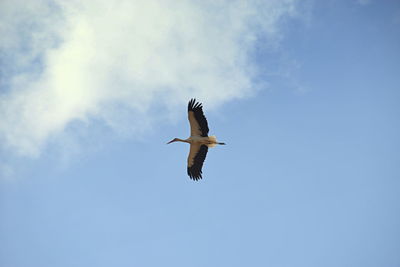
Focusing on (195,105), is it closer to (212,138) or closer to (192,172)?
(212,138)

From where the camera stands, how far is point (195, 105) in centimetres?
2308

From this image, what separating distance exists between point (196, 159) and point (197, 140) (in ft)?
3.73

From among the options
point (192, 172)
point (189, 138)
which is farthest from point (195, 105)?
point (192, 172)

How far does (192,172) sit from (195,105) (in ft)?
11.4

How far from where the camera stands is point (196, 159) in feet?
79.2

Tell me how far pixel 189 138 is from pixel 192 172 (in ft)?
5.78

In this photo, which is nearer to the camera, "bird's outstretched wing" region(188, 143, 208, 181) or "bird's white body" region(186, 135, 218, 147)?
"bird's white body" region(186, 135, 218, 147)

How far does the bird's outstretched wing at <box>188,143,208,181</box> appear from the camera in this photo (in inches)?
942

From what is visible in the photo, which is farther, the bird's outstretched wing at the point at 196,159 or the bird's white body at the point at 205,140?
the bird's outstretched wing at the point at 196,159

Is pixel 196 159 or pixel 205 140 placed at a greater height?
pixel 205 140

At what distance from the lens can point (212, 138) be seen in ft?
77.0

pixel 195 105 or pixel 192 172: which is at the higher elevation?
pixel 195 105

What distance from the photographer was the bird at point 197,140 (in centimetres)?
2308

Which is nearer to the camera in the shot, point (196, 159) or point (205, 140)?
point (205, 140)
